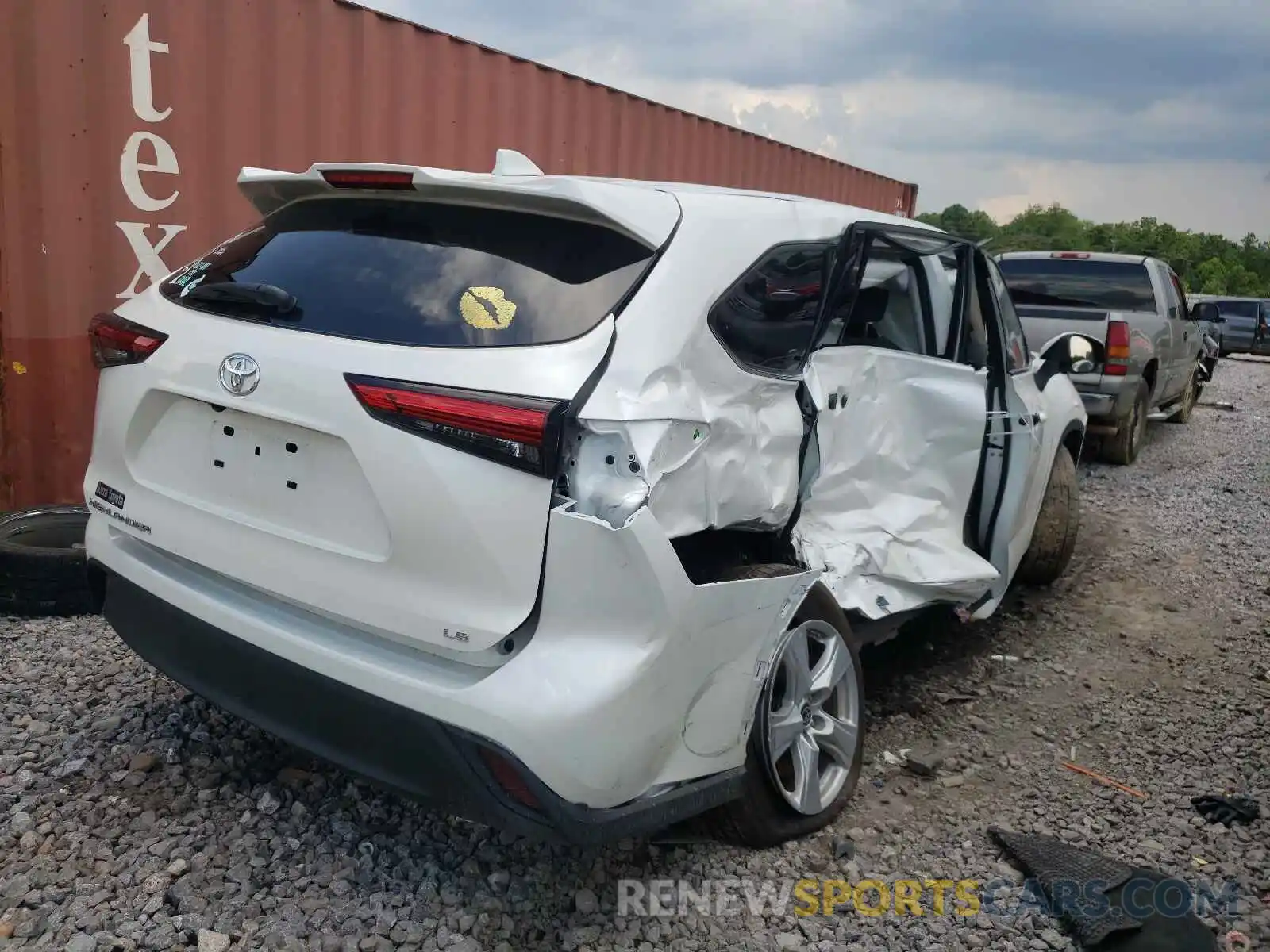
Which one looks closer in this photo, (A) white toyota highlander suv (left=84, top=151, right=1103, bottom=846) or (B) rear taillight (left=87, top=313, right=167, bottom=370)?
(A) white toyota highlander suv (left=84, top=151, right=1103, bottom=846)

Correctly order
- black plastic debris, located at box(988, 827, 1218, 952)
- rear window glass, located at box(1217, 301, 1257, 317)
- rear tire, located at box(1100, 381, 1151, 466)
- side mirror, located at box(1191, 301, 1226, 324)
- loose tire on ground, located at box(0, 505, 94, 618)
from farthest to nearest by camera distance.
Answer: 1. rear window glass, located at box(1217, 301, 1257, 317)
2. side mirror, located at box(1191, 301, 1226, 324)
3. rear tire, located at box(1100, 381, 1151, 466)
4. loose tire on ground, located at box(0, 505, 94, 618)
5. black plastic debris, located at box(988, 827, 1218, 952)

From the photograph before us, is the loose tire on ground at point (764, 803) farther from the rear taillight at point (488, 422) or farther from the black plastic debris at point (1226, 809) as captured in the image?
the black plastic debris at point (1226, 809)

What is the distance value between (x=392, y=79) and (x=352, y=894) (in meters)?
4.87

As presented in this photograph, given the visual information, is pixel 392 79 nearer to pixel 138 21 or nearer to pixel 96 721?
pixel 138 21

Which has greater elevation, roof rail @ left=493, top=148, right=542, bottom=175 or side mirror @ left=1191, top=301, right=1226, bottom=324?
roof rail @ left=493, top=148, right=542, bottom=175

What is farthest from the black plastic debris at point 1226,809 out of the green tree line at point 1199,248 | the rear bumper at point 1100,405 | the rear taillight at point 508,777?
the green tree line at point 1199,248

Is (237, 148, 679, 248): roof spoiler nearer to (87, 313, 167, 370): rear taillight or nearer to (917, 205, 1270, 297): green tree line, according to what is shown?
(87, 313, 167, 370): rear taillight

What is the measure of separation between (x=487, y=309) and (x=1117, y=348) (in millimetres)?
7588

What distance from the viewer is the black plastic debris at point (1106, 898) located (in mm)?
2543

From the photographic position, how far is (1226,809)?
10.6 feet

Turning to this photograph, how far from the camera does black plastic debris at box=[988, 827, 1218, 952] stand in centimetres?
254

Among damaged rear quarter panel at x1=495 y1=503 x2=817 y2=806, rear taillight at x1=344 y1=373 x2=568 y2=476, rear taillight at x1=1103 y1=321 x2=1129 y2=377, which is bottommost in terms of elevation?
damaged rear quarter panel at x1=495 y1=503 x2=817 y2=806

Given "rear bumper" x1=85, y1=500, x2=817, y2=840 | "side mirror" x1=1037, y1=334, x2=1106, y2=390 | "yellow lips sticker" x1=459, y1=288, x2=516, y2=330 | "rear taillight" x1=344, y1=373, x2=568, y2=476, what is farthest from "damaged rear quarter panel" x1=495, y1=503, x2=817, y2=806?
"side mirror" x1=1037, y1=334, x2=1106, y2=390

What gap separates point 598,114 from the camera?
24.6ft
